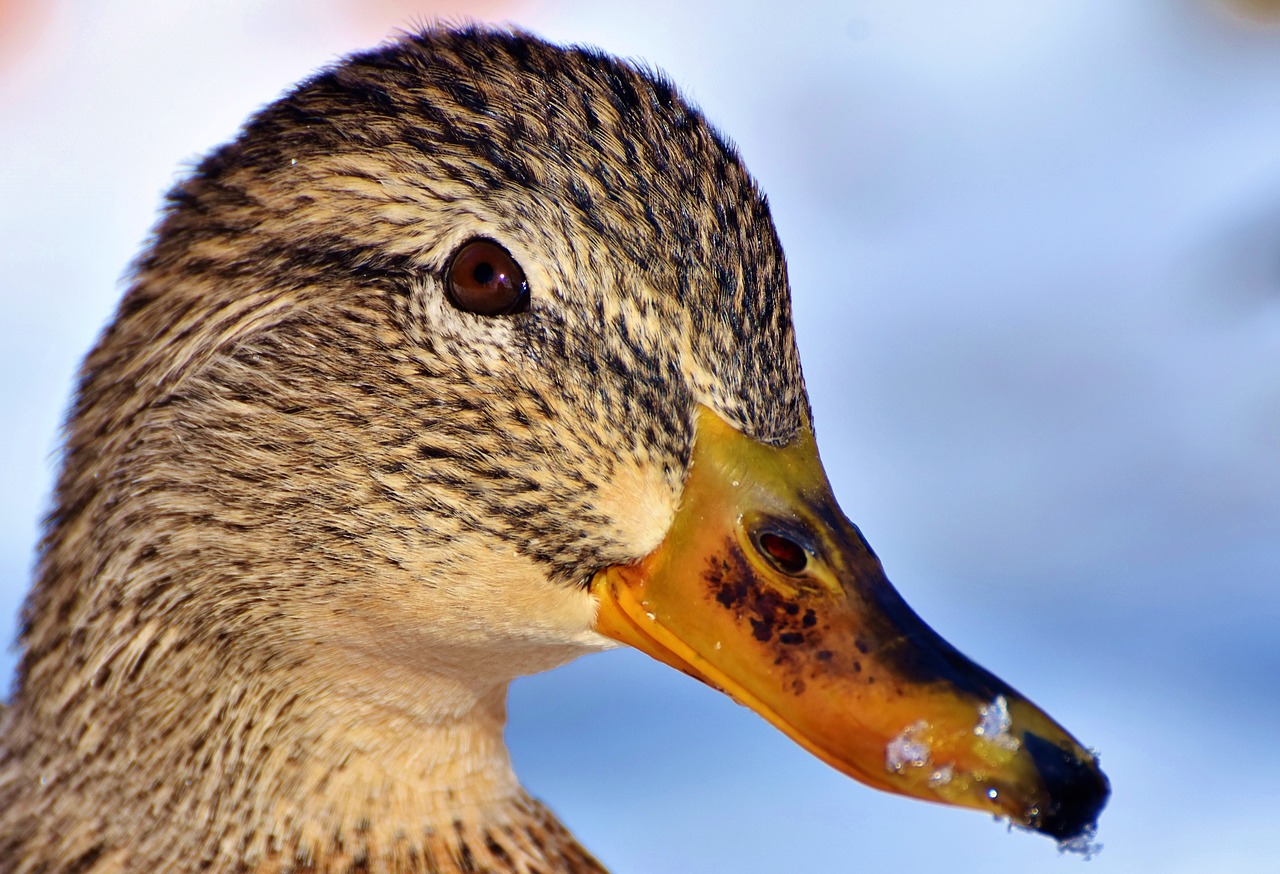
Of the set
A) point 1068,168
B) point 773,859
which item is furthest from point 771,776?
point 1068,168

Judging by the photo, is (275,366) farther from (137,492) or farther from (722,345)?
(722,345)

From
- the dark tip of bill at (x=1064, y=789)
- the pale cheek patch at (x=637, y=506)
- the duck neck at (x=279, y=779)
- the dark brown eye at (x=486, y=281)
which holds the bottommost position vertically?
the duck neck at (x=279, y=779)

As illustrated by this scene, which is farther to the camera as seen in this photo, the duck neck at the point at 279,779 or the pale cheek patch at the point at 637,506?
the duck neck at the point at 279,779

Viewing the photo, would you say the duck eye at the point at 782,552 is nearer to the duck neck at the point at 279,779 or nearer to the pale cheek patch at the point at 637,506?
the pale cheek patch at the point at 637,506

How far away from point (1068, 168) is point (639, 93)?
3.84 m

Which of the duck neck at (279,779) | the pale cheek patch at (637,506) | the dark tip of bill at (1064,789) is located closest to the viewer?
the dark tip of bill at (1064,789)

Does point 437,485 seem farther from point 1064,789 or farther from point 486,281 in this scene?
point 1064,789

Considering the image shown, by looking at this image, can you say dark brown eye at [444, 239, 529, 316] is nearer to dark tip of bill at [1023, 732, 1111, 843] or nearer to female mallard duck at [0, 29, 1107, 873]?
female mallard duck at [0, 29, 1107, 873]

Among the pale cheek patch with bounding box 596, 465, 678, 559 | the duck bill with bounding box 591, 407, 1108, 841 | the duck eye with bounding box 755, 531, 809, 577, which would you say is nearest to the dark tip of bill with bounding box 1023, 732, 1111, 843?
the duck bill with bounding box 591, 407, 1108, 841

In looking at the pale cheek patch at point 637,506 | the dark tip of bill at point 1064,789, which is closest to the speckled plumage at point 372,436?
the pale cheek patch at point 637,506

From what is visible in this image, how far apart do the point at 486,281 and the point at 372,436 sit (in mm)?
182

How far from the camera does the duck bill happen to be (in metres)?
1.14

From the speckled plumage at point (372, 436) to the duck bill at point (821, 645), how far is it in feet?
0.12

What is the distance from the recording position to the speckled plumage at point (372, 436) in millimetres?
1268
